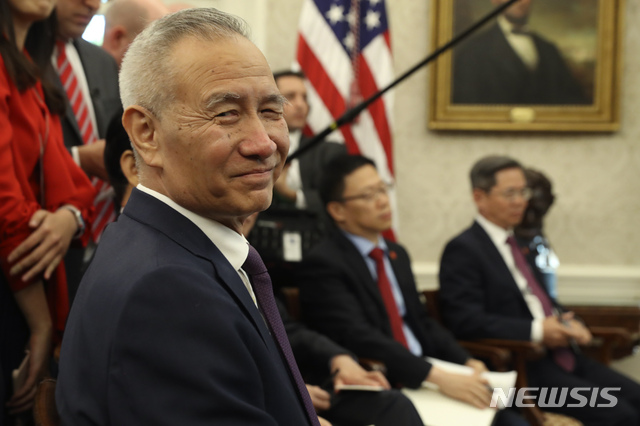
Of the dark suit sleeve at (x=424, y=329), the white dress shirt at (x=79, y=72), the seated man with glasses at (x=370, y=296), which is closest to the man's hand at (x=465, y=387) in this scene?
the seated man with glasses at (x=370, y=296)

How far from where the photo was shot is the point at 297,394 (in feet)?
4.21

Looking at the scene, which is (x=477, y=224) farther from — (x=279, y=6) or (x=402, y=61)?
(x=279, y=6)

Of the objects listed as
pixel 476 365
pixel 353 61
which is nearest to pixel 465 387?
pixel 476 365

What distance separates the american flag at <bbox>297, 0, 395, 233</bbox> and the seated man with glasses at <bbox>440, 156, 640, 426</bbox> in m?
0.82

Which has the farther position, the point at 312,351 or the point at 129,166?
the point at 312,351

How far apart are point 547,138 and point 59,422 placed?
4.64 metres

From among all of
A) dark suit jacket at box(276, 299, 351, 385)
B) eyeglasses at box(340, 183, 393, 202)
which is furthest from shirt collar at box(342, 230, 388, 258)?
dark suit jacket at box(276, 299, 351, 385)

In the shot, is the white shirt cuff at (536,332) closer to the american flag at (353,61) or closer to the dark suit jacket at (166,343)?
the american flag at (353,61)

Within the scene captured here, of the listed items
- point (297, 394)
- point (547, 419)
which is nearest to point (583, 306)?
point (547, 419)

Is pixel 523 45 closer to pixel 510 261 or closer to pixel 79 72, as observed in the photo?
pixel 510 261

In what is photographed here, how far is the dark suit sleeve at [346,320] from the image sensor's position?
3088mm

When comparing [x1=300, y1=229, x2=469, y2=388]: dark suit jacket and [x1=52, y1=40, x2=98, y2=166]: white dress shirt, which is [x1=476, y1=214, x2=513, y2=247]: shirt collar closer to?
[x1=300, y1=229, x2=469, y2=388]: dark suit jacket

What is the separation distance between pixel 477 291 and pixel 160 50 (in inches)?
Result: 121

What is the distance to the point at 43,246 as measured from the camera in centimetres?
202
